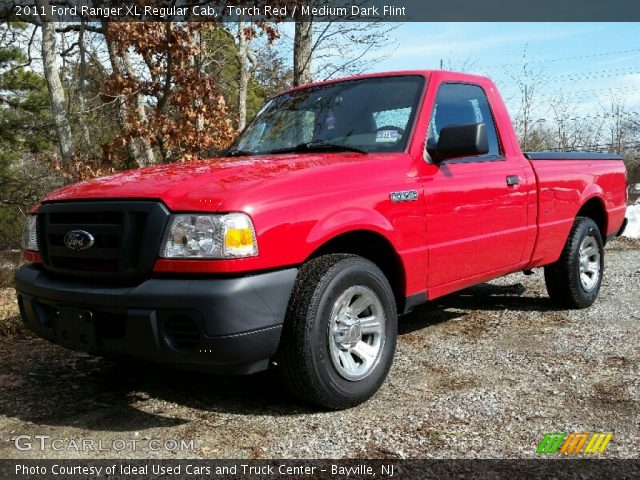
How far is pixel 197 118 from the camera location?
8570 millimetres

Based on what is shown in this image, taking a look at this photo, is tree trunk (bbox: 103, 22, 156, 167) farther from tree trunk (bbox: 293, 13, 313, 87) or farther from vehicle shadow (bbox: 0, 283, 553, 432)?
vehicle shadow (bbox: 0, 283, 553, 432)

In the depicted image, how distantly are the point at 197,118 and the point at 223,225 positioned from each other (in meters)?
6.38

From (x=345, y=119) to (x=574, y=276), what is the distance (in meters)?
2.69

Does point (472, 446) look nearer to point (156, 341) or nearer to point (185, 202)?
point (156, 341)

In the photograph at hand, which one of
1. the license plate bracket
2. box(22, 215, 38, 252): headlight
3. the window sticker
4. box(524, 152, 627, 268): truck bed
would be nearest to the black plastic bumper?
the license plate bracket

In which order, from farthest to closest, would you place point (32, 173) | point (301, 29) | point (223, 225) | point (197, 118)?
1. point (32, 173)
2. point (301, 29)
3. point (197, 118)
4. point (223, 225)

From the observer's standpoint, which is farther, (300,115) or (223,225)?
(300,115)

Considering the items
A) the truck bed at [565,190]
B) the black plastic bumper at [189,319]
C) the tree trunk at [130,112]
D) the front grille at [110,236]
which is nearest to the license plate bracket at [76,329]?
the black plastic bumper at [189,319]

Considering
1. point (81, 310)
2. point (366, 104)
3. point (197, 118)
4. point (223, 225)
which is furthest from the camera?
point (197, 118)

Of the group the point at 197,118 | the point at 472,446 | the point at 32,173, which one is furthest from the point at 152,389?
the point at 32,173

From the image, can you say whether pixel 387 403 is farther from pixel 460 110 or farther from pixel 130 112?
pixel 130 112

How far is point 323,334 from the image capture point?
2850 mm

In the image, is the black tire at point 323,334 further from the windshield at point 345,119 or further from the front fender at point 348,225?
the windshield at point 345,119

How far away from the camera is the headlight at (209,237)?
8.46ft
